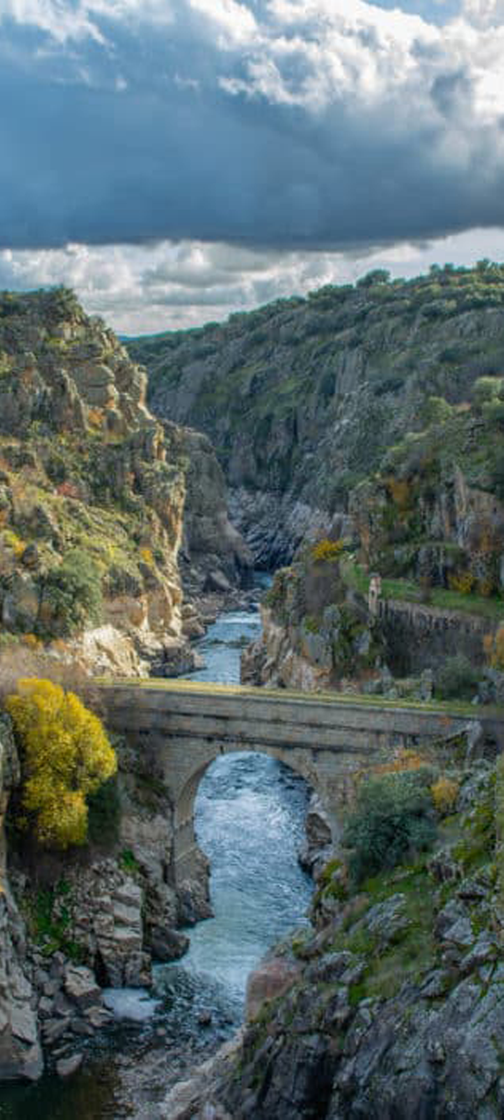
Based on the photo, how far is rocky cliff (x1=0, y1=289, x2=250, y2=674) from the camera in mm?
59938

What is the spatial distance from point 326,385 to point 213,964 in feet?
404

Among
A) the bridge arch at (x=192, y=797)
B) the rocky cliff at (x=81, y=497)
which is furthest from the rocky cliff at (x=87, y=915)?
the rocky cliff at (x=81, y=497)

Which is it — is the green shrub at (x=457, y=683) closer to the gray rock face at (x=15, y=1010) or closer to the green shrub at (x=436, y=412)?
the gray rock face at (x=15, y=1010)

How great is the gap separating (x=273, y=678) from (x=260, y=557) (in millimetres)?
72217

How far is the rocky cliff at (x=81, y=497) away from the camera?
197 feet

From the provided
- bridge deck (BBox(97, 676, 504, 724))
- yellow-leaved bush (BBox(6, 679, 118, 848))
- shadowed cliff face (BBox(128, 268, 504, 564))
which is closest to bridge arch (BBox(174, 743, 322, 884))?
bridge deck (BBox(97, 676, 504, 724))

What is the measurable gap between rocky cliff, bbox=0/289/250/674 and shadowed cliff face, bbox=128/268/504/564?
21.5 meters

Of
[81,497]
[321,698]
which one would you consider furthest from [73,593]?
[321,698]

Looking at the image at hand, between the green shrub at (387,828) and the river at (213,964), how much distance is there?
756 centimetres

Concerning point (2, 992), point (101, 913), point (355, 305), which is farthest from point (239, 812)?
point (355, 305)

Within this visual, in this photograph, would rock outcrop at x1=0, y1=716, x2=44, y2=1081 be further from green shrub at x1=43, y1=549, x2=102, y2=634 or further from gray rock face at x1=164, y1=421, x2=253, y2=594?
gray rock face at x1=164, y1=421, x2=253, y2=594

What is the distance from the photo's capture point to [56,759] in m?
37.7

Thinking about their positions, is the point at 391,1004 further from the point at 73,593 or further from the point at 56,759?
the point at 73,593

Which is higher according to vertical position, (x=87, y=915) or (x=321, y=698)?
(x=321, y=698)
